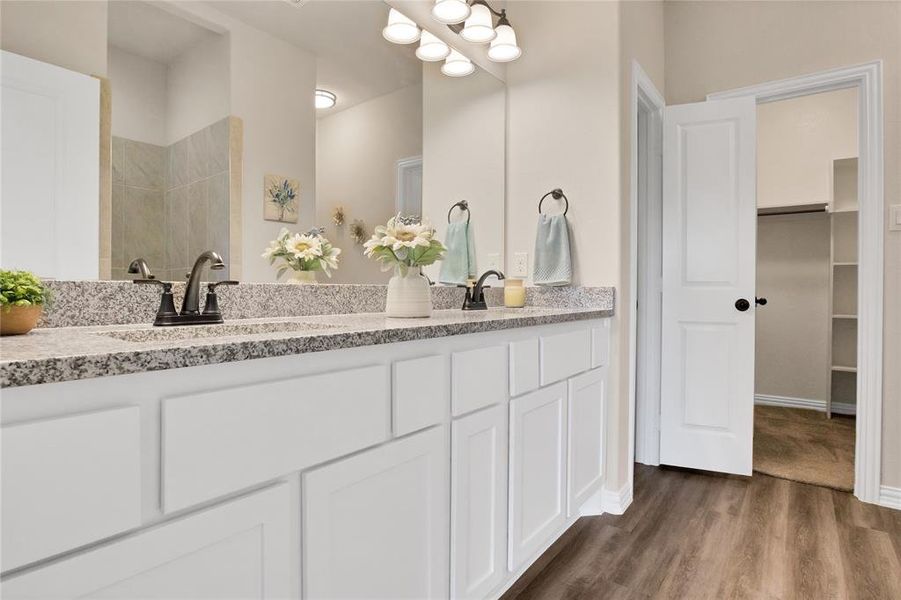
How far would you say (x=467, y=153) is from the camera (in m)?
2.38

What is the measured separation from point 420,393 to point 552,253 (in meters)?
1.33

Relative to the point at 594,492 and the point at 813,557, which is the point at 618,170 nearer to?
the point at 594,492

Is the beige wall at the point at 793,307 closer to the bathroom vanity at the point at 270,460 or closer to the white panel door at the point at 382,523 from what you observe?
the bathroom vanity at the point at 270,460

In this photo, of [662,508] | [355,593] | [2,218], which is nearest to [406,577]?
[355,593]

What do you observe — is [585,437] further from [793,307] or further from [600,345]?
[793,307]

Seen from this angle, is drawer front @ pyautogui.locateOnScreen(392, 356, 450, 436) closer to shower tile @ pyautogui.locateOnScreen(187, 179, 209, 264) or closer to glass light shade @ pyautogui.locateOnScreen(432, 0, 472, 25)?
shower tile @ pyautogui.locateOnScreen(187, 179, 209, 264)

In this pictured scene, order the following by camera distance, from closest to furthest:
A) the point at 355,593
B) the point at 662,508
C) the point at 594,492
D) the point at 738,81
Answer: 1. the point at 355,593
2. the point at 594,492
3. the point at 662,508
4. the point at 738,81

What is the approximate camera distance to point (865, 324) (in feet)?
7.75

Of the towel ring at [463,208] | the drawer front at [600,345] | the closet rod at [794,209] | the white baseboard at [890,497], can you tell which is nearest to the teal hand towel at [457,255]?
the towel ring at [463,208]

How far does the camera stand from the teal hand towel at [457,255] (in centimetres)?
230

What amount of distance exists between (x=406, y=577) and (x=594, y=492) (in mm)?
1195

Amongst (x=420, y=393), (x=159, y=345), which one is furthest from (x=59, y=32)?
(x=420, y=393)

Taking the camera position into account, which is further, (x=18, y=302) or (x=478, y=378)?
(x=478, y=378)

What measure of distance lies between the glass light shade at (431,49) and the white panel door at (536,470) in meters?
1.42
